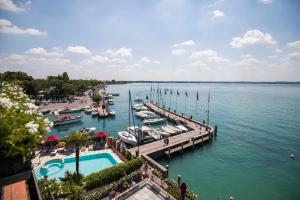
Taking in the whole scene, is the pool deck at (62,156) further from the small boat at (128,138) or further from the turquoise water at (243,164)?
the turquoise water at (243,164)

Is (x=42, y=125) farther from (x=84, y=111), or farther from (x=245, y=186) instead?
(x=84, y=111)

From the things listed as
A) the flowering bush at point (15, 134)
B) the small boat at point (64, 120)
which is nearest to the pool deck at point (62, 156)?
the flowering bush at point (15, 134)

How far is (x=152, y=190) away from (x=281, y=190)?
1746cm

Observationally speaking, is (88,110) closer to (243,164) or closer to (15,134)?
(243,164)

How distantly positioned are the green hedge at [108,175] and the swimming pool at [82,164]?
343 centimetres

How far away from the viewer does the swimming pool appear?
869 inches

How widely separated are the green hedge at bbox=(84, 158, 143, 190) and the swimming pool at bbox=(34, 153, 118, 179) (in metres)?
3.43

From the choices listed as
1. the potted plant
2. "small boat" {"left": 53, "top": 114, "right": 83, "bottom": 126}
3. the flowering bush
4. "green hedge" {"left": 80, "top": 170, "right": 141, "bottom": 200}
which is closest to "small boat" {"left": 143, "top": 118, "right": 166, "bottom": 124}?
"small boat" {"left": 53, "top": 114, "right": 83, "bottom": 126}

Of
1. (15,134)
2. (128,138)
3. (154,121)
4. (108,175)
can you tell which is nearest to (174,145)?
(128,138)

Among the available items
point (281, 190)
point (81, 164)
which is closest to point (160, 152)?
point (81, 164)

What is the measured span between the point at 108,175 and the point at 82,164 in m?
7.08

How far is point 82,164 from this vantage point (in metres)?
24.2

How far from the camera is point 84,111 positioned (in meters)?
62.8

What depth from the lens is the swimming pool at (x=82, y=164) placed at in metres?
22.1
